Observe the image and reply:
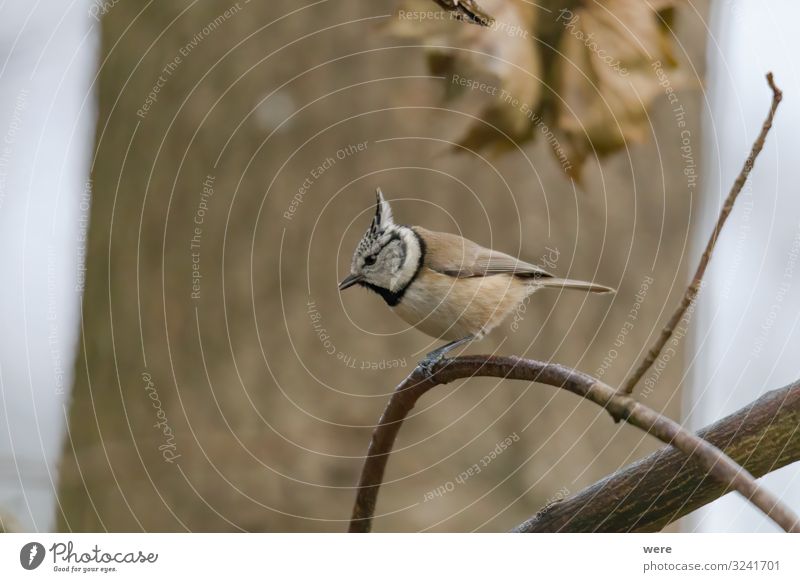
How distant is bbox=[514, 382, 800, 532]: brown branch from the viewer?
72 centimetres

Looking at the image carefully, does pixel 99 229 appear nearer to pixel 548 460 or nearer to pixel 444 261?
pixel 444 261

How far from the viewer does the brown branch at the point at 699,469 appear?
72 cm

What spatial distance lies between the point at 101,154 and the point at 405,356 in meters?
0.62

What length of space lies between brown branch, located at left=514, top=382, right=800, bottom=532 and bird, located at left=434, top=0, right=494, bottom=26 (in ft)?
1.53

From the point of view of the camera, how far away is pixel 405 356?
1207mm

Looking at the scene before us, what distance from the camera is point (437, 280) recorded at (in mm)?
1013

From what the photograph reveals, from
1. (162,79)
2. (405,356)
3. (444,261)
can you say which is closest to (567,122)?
(444,261)

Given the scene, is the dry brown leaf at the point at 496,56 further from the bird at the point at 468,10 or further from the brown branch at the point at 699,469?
the brown branch at the point at 699,469

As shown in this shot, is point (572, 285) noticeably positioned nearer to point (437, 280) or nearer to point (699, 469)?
point (437, 280)

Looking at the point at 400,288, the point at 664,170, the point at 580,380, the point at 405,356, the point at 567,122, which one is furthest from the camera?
the point at 664,170

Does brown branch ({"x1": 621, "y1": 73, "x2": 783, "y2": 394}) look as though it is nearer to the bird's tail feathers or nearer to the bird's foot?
the bird's foot
